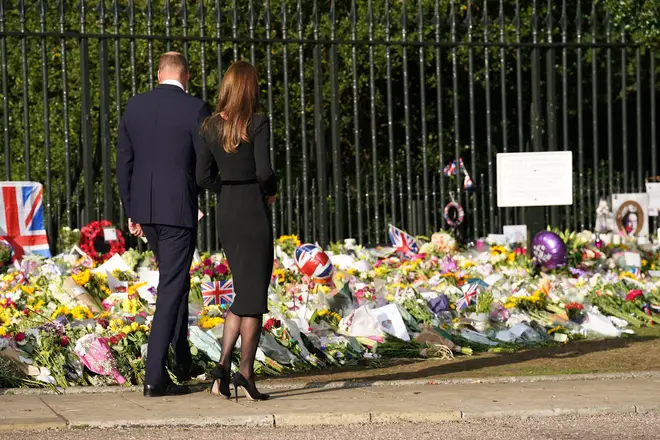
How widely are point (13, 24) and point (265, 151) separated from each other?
15256 mm

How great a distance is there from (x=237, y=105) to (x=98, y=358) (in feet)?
5.77

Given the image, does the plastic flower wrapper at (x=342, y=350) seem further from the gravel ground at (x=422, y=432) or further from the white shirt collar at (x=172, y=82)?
the gravel ground at (x=422, y=432)

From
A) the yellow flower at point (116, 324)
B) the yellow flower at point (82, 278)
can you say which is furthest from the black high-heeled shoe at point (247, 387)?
the yellow flower at point (82, 278)

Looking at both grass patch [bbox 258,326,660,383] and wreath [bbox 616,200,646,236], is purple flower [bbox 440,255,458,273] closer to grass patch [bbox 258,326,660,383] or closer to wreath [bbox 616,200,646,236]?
grass patch [bbox 258,326,660,383]

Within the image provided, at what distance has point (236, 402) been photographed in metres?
A: 6.45

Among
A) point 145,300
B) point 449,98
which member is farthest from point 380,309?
point 449,98

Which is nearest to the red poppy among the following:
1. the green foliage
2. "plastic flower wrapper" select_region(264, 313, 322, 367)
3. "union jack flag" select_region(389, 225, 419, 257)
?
"union jack flag" select_region(389, 225, 419, 257)

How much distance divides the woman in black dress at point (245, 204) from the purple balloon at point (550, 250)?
17.9 ft

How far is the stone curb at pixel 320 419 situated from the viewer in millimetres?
5812

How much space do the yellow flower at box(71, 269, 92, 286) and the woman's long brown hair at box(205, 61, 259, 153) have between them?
3.20 metres

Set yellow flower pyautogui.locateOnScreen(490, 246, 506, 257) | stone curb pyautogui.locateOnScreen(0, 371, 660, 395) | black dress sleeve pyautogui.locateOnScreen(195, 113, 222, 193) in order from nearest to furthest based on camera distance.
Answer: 1. black dress sleeve pyautogui.locateOnScreen(195, 113, 222, 193)
2. stone curb pyautogui.locateOnScreen(0, 371, 660, 395)
3. yellow flower pyautogui.locateOnScreen(490, 246, 506, 257)

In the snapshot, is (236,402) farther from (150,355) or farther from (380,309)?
(380,309)

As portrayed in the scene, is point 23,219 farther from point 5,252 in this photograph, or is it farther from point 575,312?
point 575,312

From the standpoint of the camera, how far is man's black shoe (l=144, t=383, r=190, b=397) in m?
6.65
